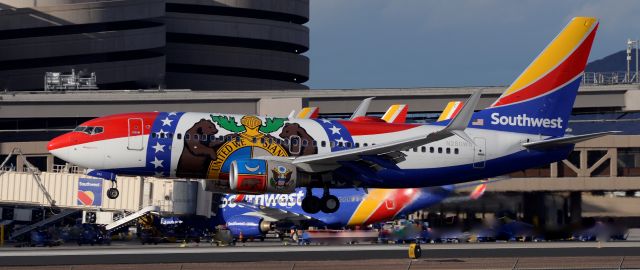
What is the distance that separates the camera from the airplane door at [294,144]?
180 ft

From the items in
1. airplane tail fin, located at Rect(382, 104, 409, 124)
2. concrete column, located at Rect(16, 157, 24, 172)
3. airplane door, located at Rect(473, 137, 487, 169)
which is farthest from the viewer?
concrete column, located at Rect(16, 157, 24, 172)

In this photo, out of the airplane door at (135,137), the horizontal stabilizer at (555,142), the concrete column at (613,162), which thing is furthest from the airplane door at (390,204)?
the concrete column at (613,162)

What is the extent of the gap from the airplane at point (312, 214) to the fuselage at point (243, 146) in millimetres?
13803

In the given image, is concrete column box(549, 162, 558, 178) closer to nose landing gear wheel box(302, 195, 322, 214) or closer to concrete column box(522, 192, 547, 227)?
A: concrete column box(522, 192, 547, 227)

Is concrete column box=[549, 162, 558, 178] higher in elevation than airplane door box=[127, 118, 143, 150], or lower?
lower

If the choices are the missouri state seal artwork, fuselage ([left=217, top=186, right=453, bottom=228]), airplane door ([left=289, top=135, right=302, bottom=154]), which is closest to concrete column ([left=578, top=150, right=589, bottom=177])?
fuselage ([left=217, top=186, right=453, bottom=228])

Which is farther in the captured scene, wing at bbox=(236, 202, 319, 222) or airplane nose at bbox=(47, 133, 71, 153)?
wing at bbox=(236, 202, 319, 222)

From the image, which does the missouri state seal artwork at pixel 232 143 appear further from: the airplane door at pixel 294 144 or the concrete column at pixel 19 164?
the concrete column at pixel 19 164

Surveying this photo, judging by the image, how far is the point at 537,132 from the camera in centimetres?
6038

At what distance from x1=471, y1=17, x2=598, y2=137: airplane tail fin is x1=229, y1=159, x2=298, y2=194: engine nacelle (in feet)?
39.6

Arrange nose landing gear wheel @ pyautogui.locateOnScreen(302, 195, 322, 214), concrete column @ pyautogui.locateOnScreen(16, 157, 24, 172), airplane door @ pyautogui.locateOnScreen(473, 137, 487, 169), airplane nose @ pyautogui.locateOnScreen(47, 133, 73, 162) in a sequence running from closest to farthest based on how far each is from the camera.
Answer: airplane nose @ pyautogui.locateOnScreen(47, 133, 73, 162), nose landing gear wheel @ pyautogui.locateOnScreen(302, 195, 322, 214), airplane door @ pyautogui.locateOnScreen(473, 137, 487, 169), concrete column @ pyautogui.locateOnScreen(16, 157, 24, 172)

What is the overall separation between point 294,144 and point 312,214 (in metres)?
25.9

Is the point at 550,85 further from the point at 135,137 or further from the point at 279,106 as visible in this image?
the point at 279,106

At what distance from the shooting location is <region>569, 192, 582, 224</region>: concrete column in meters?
65.4
